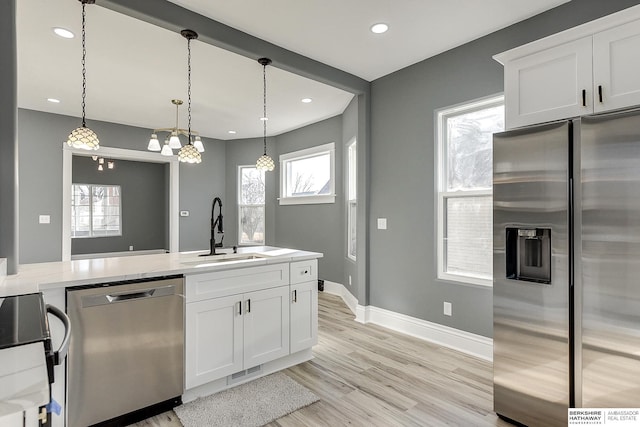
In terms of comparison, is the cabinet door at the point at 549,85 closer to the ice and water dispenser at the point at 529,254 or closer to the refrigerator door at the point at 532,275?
the refrigerator door at the point at 532,275

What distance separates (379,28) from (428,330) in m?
2.89

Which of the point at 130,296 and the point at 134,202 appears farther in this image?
the point at 134,202

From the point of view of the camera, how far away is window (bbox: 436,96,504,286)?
2969mm

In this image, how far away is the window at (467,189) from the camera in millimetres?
2969

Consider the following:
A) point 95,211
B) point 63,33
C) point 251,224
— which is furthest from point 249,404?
point 95,211

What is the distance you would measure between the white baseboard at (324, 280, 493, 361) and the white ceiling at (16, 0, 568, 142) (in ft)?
8.95

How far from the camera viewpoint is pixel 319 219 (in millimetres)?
5559

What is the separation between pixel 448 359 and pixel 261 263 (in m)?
1.87

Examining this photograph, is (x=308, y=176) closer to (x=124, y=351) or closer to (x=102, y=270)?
(x=102, y=270)

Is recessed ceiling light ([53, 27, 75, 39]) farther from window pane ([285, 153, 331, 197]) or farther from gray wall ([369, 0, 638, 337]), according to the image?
window pane ([285, 153, 331, 197])

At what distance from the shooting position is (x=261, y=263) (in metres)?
2.55

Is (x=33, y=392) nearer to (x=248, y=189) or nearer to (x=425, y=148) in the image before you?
(x=425, y=148)

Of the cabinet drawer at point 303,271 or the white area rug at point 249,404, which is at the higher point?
the cabinet drawer at point 303,271

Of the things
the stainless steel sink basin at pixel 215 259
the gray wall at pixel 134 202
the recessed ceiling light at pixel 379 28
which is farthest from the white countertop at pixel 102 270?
the gray wall at pixel 134 202
